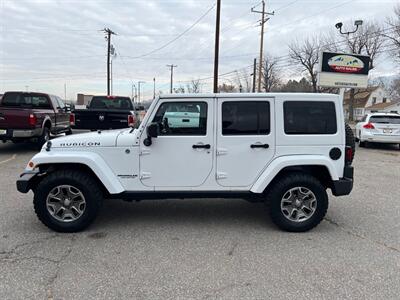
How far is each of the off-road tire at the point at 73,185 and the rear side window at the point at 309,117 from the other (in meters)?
2.57

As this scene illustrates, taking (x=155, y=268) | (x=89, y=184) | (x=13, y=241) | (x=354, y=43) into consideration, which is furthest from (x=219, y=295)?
(x=354, y=43)

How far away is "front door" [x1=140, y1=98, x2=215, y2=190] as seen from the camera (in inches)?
166

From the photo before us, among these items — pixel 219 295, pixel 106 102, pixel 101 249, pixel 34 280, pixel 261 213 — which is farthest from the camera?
pixel 106 102

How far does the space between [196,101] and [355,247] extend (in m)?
2.58

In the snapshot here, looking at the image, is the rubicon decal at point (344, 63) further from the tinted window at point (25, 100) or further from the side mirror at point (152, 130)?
the side mirror at point (152, 130)

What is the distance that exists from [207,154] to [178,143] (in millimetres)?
391

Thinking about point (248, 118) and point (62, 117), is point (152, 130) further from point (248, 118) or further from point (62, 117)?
point (62, 117)

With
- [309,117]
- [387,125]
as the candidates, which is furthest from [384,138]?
[309,117]

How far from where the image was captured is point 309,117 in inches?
170

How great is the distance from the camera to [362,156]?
1136 centimetres

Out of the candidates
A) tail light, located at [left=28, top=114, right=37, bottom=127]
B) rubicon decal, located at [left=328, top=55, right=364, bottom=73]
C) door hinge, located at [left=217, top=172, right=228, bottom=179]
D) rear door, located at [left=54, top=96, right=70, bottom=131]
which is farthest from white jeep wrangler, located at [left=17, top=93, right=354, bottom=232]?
rubicon decal, located at [left=328, top=55, right=364, bottom=73]

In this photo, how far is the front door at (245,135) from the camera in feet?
14.0

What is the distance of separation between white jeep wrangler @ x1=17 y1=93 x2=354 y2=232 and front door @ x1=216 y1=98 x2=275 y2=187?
1 cm

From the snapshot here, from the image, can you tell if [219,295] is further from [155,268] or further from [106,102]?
[106,102]
